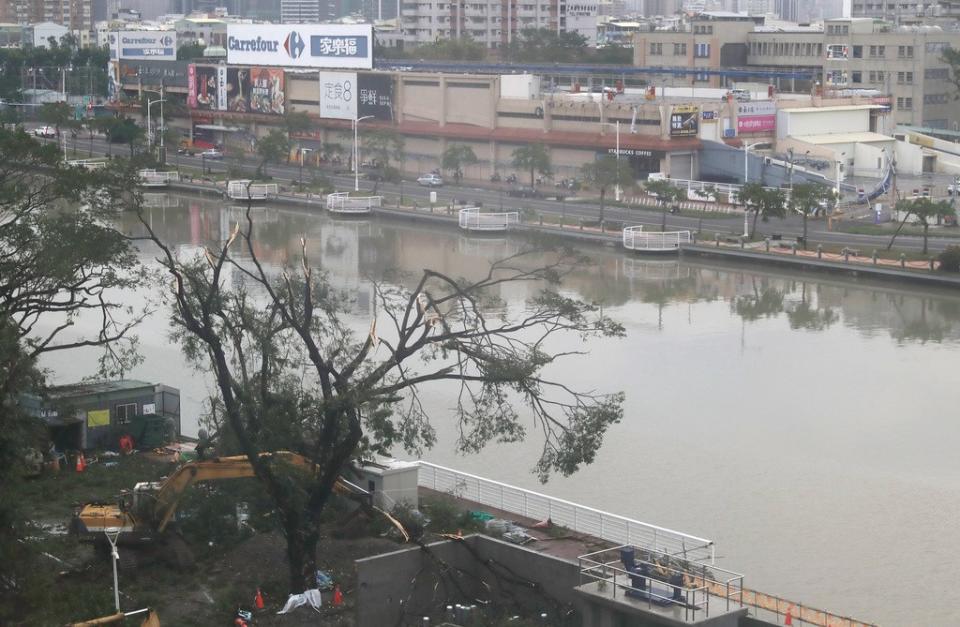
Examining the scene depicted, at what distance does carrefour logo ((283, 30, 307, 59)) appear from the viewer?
3634 centimetres

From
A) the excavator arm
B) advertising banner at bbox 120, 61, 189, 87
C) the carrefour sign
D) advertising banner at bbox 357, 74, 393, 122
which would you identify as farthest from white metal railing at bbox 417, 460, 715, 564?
advertising banner at bbox 120, 61, 189, 87

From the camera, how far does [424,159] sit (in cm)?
3350

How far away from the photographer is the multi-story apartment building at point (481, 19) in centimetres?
5950

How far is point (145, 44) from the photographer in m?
42.9

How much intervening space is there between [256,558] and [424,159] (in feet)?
79.2

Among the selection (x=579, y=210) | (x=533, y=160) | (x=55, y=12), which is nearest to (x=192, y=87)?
(x=533, y=160)

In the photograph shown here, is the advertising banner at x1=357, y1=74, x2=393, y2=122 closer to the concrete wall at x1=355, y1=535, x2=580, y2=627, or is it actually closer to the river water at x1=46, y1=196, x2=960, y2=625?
the river water at x1=46, y1=196, x2=960, y2=625

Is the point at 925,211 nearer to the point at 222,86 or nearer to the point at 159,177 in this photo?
the point at 159,177

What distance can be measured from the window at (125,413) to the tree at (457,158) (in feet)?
61.4

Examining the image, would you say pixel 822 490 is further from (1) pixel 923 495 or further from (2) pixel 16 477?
(2) pixel 16 477

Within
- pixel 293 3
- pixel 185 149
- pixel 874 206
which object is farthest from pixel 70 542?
pixel 293 3

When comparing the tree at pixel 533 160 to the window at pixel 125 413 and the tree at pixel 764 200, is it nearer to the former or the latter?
the tree at pixel 764 200

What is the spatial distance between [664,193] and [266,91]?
48.0 feet

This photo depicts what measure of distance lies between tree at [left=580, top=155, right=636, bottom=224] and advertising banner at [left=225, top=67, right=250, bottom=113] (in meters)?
12.1
